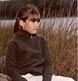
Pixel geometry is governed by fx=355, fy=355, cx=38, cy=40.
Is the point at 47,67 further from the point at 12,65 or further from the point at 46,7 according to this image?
the point at 46,7

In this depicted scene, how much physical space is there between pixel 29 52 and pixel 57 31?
1308 mm

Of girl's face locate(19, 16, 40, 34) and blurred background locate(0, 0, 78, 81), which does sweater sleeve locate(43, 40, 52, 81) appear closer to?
girl's face locate(19, 16, 40, 34)

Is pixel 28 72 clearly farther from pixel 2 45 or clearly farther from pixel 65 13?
pixel 65 13

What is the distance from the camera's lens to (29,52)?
245cm

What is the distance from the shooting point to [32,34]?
8.19ft

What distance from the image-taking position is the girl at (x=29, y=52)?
7.97 feet

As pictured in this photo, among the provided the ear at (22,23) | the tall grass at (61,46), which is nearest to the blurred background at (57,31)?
the tall grass at (61,46)

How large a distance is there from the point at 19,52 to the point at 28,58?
0.25 feet

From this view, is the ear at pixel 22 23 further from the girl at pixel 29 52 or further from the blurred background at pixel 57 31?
the blurred background at pixel 57 31

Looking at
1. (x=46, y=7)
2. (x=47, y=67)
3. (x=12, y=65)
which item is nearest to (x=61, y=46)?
(x=46, y=7)

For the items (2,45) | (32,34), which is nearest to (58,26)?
(2,45)

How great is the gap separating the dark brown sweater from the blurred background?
837 millimetres

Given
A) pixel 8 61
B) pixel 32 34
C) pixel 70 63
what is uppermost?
pixel 32 34

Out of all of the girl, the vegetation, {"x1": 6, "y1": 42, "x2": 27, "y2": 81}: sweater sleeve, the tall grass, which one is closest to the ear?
the girl
